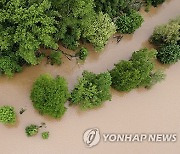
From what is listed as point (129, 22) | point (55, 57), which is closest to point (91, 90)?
point (55, 57)

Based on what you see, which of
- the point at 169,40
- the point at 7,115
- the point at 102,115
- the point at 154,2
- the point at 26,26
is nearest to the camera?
the point at 26,26

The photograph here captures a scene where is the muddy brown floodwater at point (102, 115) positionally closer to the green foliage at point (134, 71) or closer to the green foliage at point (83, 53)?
the green foliage at point (83, 53)

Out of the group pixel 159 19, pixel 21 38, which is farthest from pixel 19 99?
pixel 159 19

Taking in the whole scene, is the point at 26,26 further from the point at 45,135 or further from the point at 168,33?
the point at 168,33

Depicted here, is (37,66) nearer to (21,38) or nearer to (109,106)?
(21,38)

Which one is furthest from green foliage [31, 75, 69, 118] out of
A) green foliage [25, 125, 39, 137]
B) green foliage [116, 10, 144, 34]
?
green foliage [116, 10, 144, 34]

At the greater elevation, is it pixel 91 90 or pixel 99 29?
pixel 99 29
